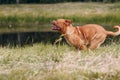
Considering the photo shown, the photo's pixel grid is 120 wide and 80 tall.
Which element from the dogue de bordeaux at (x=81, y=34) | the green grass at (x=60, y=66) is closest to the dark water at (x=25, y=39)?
the dogue de bordeaux at (x=81, y=34)

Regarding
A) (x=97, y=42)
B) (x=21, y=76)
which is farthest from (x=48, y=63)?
(x=97, y=42)

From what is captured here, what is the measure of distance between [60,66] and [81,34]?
3.14 meters

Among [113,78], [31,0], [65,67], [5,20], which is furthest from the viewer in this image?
[31,0]

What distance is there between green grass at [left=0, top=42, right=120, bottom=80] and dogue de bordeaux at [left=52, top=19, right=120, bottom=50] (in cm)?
164

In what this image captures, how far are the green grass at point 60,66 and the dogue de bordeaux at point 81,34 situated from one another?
1.64 meters

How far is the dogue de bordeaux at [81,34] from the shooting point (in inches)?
406

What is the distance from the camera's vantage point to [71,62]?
7.80 meters

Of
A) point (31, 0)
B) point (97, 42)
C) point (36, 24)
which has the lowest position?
point (31, 0)

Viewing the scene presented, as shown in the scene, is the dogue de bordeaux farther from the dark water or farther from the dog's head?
the dark water

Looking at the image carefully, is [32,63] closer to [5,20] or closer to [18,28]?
[18,28]

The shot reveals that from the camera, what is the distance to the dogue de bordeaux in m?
→ 10.3

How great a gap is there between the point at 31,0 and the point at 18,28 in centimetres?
2647

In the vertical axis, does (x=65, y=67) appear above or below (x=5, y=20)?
above

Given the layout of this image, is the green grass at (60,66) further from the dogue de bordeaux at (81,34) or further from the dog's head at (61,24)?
the dog's head at (61,24)
